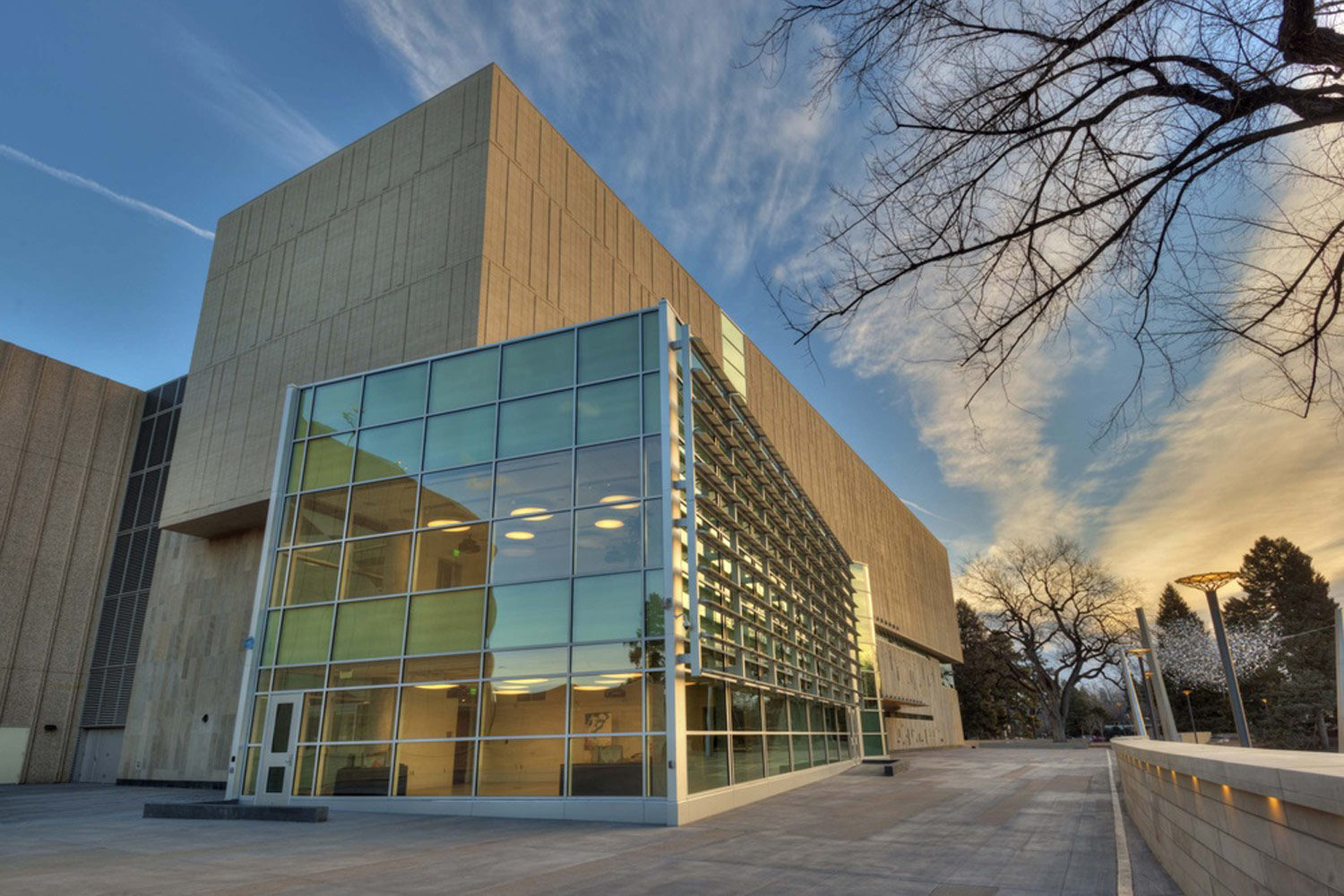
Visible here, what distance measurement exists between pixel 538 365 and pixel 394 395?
4150 millimetres

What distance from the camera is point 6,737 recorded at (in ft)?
94.1

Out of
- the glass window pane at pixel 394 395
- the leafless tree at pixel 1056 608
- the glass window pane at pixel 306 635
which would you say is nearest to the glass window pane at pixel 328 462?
the glass window pane at pixel 394 395

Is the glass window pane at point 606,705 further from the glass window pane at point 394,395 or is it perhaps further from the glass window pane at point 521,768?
the glass window pane at point 394,395

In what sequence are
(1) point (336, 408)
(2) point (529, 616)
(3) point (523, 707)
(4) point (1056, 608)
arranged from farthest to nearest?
(4) point (1056, 608), (1) point (336, 408), (2) point (529, 616), (3) point (523, 707)

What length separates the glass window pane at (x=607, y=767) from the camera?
1327 centimetres

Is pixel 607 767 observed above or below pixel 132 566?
below

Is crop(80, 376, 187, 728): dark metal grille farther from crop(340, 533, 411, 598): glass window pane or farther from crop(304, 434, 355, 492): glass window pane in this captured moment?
crop(340, 533, 411, 598): glass window pane

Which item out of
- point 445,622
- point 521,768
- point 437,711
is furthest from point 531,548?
point 521,768

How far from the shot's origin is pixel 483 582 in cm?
1570

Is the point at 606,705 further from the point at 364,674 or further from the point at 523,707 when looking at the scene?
the point at 364,674

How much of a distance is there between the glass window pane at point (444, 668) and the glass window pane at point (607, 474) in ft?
12.4

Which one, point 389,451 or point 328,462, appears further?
point 328,462

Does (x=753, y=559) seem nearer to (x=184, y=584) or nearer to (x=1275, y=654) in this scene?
(x=184, y=584)

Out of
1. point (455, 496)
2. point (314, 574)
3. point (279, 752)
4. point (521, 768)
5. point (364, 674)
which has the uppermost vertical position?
point (455, 496)
